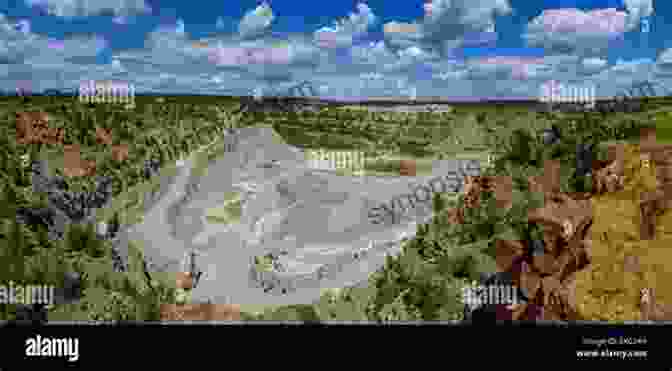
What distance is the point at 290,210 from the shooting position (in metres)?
13.9

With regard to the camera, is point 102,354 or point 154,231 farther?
point 154,231

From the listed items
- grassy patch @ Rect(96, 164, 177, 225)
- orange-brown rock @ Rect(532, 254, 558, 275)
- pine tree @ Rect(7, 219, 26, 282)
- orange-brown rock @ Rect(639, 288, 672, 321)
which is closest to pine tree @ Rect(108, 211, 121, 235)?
grassy patch @ Rect(96, 164, 177, 225)

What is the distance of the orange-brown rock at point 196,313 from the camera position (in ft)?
21.3

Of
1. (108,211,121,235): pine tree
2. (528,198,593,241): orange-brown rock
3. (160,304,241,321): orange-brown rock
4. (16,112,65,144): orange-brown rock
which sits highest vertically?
(16,112,65,144): orange-brown rock

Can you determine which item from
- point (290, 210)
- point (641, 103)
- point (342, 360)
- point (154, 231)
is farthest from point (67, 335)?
point (641, 103)

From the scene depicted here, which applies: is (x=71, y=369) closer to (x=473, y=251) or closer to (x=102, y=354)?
(x=102, y=354)

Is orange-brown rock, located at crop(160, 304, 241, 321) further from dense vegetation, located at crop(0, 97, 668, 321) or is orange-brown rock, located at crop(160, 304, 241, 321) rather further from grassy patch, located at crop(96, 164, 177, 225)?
grassy patch, located at crop(96, 164, 177, 225)

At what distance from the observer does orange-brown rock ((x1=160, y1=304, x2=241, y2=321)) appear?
21.3ft

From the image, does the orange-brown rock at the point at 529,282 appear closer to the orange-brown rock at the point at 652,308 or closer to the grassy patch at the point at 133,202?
the orange-brown rock at the point at 652,308

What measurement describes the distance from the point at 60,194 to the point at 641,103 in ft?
43.1

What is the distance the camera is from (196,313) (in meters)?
6.80

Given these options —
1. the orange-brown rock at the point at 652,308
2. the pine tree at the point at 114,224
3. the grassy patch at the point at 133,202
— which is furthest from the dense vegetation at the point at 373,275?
the orange-brown rock at the point at 652,308

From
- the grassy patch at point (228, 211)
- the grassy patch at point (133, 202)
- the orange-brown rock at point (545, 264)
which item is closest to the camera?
the orange-brown rock at point (545, 264)

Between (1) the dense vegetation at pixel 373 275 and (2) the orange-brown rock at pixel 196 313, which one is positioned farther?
(1) the dense vegetation at pixel 373 275
